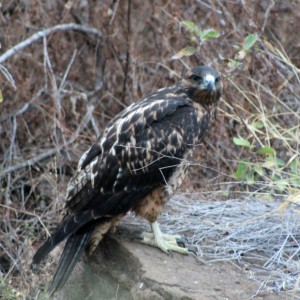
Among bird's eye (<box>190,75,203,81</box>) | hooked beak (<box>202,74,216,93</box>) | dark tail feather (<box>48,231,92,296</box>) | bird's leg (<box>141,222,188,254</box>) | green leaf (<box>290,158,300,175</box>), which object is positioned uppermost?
bird's eye (<box>190,75,203,81</box>)

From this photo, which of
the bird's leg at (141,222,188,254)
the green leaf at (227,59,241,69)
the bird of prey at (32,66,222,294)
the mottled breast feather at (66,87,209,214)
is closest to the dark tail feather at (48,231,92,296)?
the bird of prey at (32,66,222,294)

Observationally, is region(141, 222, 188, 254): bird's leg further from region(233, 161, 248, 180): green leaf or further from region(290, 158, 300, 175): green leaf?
region(290, 158, 300, 175): green leaf

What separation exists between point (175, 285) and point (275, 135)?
158 centimetres

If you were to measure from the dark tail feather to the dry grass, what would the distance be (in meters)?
1.14

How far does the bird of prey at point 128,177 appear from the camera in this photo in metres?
5.03

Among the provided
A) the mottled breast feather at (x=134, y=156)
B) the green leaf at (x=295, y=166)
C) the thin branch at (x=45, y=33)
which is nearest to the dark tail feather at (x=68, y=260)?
the mottled breast feather at (x=134, y=156)

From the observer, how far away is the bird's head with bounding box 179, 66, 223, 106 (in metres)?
5.31

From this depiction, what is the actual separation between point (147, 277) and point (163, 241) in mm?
420

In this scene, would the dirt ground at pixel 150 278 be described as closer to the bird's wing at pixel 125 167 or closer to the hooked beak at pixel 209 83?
the bird's wing at pixel 125 167

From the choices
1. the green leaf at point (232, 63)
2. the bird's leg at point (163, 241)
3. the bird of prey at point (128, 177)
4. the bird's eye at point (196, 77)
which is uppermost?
the bird's eye at point (196, 77)

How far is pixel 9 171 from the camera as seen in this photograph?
23.8 feet

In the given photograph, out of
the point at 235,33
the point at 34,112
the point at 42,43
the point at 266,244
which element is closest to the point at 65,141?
the point at 34,112

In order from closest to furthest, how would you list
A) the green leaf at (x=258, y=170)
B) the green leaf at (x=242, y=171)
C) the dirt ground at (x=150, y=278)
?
the dirt ground at (x=150, y=278)
the green leaf at (x=258, y=170)
the green leaf at (x=242, y=171)

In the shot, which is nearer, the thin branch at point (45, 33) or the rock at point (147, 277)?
the rock at point (147, 277)
